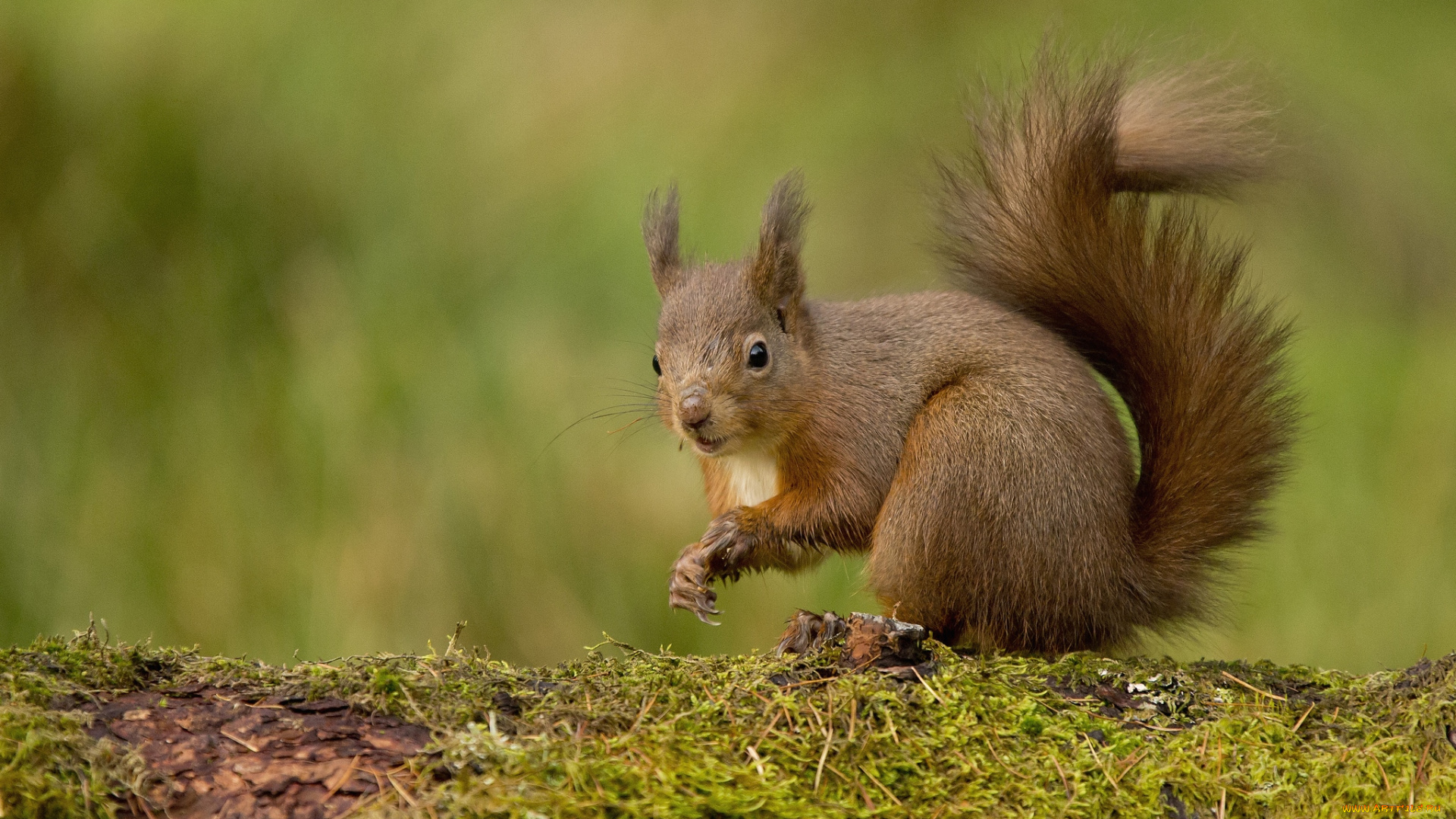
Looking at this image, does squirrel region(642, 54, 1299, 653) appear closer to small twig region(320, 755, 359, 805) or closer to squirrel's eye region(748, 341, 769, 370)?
squirrel's eye region(748, 341, 769, 370)

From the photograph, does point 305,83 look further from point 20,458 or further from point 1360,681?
point 1360,681

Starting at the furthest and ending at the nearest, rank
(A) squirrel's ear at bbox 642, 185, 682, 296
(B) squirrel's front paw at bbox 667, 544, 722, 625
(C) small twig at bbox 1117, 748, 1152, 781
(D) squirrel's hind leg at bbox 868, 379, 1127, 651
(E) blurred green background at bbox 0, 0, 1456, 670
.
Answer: (E) blurred green background at bbox 0, 0, 1456, 670, (A) squirrel's ear at bbox 642, 185, 682, 296, (B) squirrel's front paw at bbox 667, 544, 722, 625, (D) squirrel's hind leg at bbox 868, 379, 1127, 651, (C) small twig at bbox 1117, 748, 1152, 781

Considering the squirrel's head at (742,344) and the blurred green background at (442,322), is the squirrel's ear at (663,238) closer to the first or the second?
the squirrel's head at (742,344)

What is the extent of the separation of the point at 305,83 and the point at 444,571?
57.2 inches

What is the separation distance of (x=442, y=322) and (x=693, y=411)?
1216mm

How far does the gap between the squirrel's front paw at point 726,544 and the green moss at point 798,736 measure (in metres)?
0.52

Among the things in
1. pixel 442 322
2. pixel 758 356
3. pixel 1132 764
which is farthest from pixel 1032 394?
pixel 442 322

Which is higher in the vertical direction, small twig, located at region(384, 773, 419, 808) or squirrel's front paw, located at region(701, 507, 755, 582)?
squirrel's front paw, located at region(701, 507, 755, 582)

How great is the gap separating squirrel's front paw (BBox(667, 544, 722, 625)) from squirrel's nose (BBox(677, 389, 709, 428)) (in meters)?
0.24

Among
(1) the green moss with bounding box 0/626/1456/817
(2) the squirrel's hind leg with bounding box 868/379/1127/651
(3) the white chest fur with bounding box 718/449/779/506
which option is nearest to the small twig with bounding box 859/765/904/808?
(1) the green moss with bounding box 0/626/1456/817

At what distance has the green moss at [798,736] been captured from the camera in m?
1.21

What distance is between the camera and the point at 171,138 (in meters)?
3.09

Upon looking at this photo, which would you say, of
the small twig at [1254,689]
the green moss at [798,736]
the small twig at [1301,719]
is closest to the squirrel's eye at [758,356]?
the green moss at [798,736]

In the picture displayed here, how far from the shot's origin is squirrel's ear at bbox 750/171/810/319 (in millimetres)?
2357
